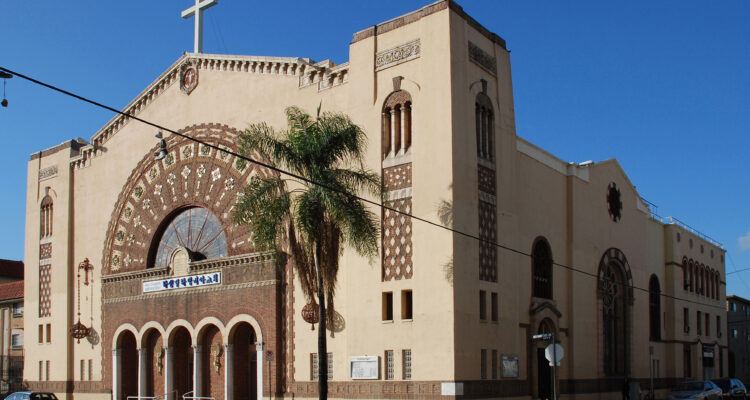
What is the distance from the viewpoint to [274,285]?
33.7 meters

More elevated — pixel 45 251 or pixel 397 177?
pixel 397 177

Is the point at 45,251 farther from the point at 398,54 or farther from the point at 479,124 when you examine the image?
the point at 479,124

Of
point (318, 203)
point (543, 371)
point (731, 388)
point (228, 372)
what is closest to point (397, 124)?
point (318, 203)

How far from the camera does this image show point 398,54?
1241 inches

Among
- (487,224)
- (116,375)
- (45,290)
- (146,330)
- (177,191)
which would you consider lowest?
(116,375)

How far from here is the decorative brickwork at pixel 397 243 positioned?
2997 cm

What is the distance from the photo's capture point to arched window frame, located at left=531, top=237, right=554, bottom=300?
116 feet

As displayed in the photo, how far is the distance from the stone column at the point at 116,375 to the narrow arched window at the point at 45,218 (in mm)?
9728

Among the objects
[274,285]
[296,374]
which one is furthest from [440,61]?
[296,374]

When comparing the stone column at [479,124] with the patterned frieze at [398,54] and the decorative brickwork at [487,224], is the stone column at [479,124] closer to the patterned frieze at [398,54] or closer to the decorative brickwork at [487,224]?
the decorative brickwork at [487,224]

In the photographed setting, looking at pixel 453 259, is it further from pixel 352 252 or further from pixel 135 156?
pixel 135 156

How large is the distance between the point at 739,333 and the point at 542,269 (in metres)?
51.0

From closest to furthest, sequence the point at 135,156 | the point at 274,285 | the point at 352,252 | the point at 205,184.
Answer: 1. the point at 352,252
2. the point at 274,285
3. the point at 205,184
4. the point at 135,156

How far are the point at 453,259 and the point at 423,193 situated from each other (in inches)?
105
